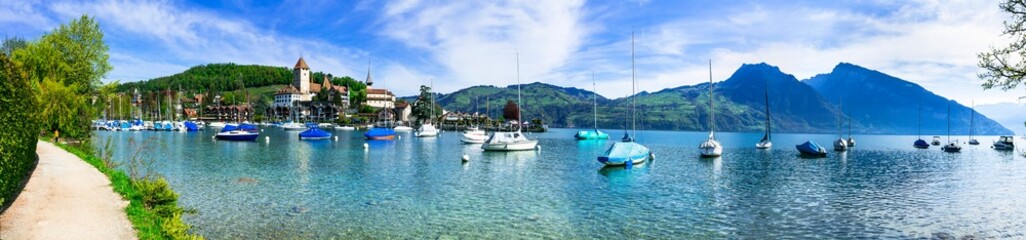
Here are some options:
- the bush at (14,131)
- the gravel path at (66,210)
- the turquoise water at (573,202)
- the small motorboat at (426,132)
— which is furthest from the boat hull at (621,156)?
the small motorboat at (426,132)

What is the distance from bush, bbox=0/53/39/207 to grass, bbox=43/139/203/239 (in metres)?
2.56

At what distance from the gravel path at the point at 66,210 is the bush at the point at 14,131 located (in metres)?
0.51

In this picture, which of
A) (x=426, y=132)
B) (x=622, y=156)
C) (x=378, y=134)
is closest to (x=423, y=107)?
(x=426, y=132)

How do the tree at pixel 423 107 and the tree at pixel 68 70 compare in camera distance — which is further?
the tree at pixel 423 107

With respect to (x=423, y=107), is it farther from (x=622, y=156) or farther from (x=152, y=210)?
(x=152, y=210)

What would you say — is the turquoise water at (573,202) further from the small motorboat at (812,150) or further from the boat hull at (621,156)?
the small motorboat at (812,150)

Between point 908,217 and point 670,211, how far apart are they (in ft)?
34.3

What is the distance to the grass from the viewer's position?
12445mm

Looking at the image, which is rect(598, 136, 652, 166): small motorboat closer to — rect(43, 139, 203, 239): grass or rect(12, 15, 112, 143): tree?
rect(43, 139, 203, 239): grass

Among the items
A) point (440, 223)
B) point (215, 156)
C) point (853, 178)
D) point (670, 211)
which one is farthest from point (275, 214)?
point (853, 178)

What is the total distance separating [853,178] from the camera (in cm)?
4012

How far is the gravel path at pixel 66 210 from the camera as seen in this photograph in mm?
11625

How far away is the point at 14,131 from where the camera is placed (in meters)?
14.0

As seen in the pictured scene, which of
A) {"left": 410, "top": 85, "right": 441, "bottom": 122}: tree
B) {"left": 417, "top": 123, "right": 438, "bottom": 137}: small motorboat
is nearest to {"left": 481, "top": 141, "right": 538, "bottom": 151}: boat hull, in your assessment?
{"left": 417, "top": 123, "right": 438, "bottom": 137}: small motorboat
